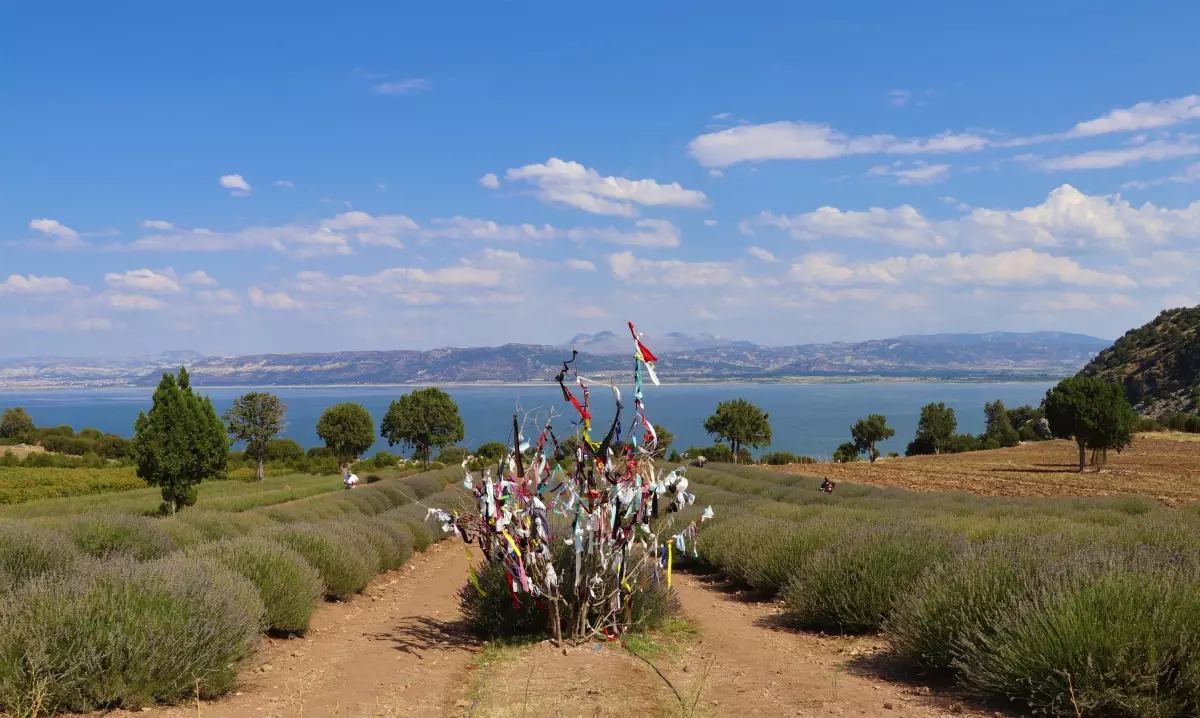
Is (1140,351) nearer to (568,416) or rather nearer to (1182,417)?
(1182,417)

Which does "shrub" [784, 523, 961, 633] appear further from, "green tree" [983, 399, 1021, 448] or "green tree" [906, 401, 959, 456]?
"green tree" [906, 401, 959, 456]

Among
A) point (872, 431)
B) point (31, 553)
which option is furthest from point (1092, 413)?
point (31, 553)

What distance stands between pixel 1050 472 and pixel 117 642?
168 ft

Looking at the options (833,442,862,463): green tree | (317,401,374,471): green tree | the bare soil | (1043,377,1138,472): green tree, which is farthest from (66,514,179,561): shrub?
(833,442,862,463): green tree

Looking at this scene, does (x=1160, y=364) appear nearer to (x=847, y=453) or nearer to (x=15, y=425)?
(x=847, y=453)

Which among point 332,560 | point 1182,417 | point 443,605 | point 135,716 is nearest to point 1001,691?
point 135,716

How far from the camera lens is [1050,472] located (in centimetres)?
4756

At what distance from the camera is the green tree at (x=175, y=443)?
2864 centimetres

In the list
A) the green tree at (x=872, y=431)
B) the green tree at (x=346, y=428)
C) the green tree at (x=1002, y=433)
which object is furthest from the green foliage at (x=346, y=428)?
the green tree at (x=1002, y=433)

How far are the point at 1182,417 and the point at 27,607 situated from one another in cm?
8632

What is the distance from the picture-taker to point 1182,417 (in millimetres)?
72000

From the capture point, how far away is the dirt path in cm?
650

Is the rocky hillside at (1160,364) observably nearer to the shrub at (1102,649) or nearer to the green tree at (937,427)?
the green tree at (937,427)

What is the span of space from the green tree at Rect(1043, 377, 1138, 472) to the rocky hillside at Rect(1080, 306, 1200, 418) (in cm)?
5133
